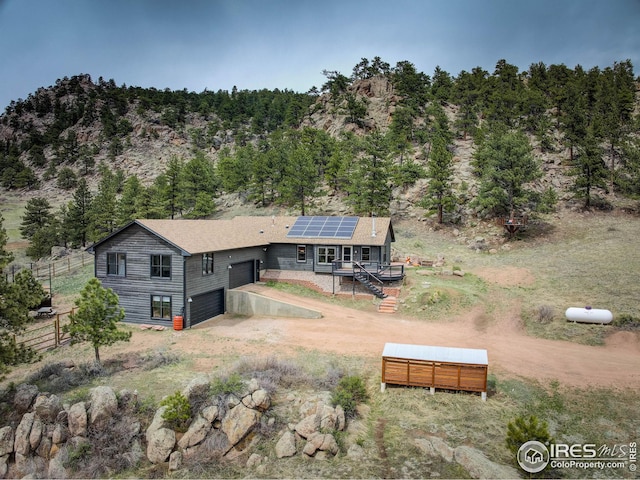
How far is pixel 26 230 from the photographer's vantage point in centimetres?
5591

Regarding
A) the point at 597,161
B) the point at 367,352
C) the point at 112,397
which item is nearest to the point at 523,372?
the point at 367,352

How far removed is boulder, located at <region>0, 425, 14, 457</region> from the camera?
13.5m

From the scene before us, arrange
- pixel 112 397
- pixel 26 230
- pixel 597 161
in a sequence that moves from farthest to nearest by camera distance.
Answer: pixel 26 230 → pixel 597 161 → pixel 112 397

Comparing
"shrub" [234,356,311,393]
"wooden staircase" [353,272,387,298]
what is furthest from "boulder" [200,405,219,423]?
"wooden staircase" [353,272,387,298]

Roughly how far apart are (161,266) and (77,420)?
12592 mm

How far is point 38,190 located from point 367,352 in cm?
9760

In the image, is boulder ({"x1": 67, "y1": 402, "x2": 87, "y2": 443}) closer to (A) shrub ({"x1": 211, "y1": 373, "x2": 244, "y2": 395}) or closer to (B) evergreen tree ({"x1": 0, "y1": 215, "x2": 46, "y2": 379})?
(B) evergreen tree ({"x1": 0, "y1": 215, "x2": 46, "y2": 379})

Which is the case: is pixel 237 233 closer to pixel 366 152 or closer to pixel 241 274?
pixel 241 274

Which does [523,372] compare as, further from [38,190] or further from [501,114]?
[38,190]

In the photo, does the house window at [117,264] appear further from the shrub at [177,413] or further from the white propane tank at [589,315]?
the white propane tank at [589,315]

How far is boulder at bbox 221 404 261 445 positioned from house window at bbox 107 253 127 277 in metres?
16.5

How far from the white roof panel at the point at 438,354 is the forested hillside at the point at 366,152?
98.5 ft

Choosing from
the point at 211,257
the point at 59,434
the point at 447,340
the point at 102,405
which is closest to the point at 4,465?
the point at 59,434

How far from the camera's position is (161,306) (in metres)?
25.9
